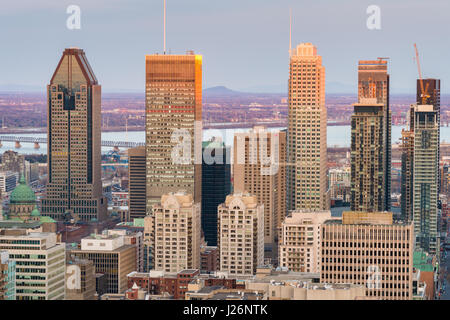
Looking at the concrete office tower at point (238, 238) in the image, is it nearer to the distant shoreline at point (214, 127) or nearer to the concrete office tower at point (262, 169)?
the distant shoreline at point (214, 127)

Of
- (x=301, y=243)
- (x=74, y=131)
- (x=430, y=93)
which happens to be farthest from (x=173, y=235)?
(x=74, y=131)

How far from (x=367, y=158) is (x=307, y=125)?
195 inches

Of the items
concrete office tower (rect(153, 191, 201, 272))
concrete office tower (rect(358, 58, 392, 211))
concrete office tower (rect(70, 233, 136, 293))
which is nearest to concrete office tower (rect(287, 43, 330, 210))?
concrete office tower (rect(358, 58, 392, 211))

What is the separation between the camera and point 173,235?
38.9 metres

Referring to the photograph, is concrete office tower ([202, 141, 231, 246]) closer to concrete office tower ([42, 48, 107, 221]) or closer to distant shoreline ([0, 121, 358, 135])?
distant shoreline ([0, 121, 358, 135])

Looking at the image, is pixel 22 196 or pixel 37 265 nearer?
pixel 37 265

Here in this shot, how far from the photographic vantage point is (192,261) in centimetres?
3925

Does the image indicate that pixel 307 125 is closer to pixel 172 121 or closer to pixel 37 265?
pixel 172 121

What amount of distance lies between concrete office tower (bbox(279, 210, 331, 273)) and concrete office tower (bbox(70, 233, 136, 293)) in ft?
21.2
